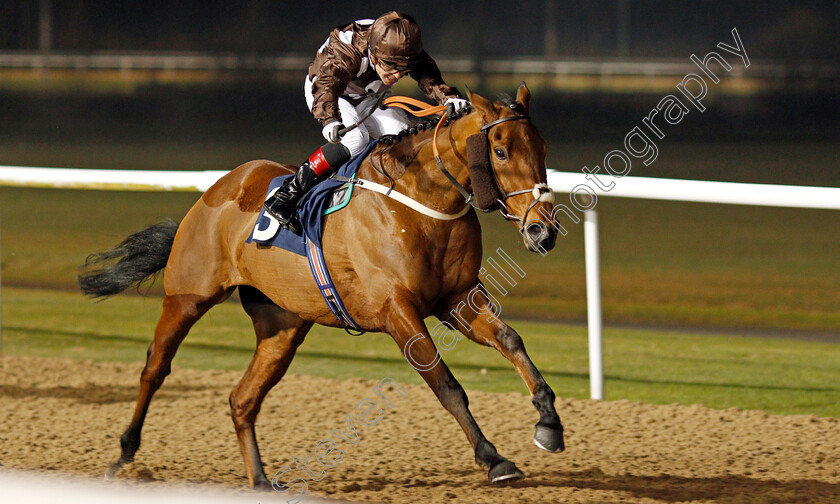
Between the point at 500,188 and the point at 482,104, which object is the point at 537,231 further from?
the point at 482,104

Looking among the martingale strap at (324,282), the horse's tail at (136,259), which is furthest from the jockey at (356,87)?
the horse's tail at (136,259)

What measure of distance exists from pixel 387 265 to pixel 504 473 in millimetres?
799

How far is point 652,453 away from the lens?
14.1 feet

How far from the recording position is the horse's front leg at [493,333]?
327cm

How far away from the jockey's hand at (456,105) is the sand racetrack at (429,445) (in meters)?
1.40

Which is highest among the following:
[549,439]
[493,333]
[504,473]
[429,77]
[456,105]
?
[429,77]

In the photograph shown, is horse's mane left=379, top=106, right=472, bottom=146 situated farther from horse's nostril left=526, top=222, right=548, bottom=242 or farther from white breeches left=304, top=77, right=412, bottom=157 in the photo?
horse's nostril left=526, top=222, right=548, bottom=242

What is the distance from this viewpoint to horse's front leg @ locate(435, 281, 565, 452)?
327 cm

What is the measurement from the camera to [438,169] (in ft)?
11.3

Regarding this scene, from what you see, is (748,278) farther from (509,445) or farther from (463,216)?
(463,216)

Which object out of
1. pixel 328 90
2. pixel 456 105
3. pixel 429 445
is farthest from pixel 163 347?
pixel 456 105

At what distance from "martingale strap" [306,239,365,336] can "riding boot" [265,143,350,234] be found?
0.37 ft

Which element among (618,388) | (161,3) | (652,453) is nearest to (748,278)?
(618,388)

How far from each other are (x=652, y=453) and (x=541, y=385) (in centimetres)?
124
